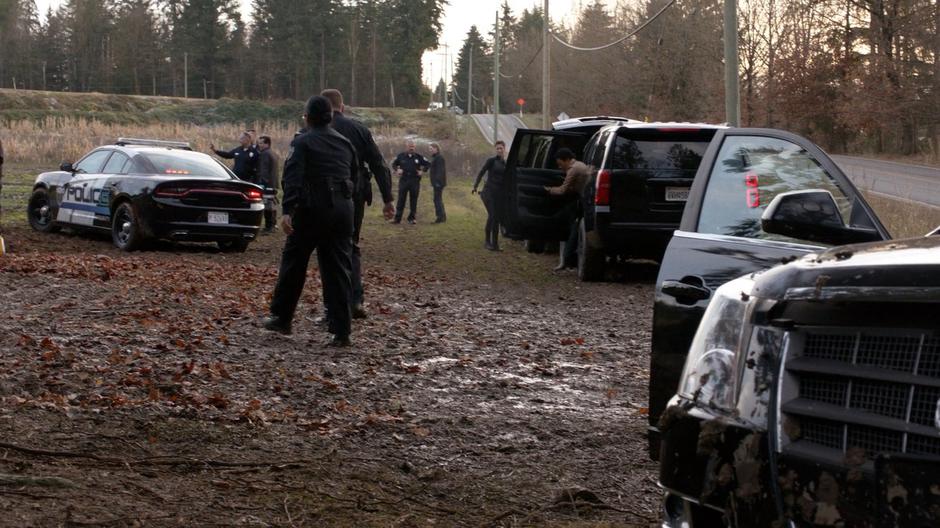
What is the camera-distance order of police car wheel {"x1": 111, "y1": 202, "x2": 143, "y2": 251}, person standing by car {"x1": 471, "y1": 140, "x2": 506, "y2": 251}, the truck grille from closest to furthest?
the truck grille → police car wheel {"x1": 111, "y1": 202, "x2": 143, "y2": 251} → person standing by car {"x1": 471, "y1": 140, "x2": 506, "y2": 251}

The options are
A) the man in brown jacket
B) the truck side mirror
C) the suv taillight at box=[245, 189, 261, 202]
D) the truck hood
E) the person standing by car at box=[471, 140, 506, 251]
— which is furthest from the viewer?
the person standing by car at box=[471, 140, 506, 251]

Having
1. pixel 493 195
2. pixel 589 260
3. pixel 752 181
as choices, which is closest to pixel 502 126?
pixel 493 195

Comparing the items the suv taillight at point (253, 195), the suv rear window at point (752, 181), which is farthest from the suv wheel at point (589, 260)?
the suv rear window at point (752, 181)

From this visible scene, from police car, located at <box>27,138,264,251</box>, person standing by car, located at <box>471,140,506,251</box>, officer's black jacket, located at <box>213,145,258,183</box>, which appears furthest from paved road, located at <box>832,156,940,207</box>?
police car, located at <box>27,138,264,251</box>

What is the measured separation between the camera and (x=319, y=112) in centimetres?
926

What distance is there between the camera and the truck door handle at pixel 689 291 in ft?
16.8

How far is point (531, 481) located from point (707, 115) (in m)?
52.7

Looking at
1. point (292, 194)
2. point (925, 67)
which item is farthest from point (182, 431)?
point (925, 67)

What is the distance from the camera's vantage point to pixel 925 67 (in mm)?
47906

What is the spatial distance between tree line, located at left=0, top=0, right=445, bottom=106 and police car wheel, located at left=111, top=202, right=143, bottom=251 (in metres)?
89.0

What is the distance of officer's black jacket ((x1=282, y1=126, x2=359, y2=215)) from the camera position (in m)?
9.04

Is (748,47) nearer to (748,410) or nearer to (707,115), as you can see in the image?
(707,115)

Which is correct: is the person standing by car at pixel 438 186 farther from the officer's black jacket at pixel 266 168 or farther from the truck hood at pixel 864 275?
the truck hood at pixel 864 275

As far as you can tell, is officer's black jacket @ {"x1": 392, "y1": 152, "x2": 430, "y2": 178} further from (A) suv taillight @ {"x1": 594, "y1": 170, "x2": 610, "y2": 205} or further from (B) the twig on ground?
(B) the twig on ground
